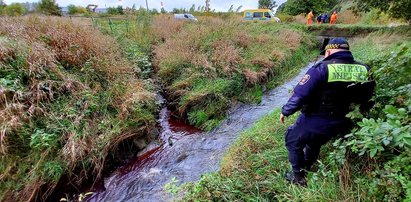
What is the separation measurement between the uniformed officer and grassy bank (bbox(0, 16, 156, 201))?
314cm

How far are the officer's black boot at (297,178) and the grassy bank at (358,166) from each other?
0.09 meters

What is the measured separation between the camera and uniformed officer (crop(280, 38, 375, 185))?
2.23 m

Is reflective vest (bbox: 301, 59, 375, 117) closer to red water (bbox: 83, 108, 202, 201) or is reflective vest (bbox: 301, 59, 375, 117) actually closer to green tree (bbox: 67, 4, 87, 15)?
red water (bbox: 83, 108, 202, 201)

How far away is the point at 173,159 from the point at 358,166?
3025 millimetres

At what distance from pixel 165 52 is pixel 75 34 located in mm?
2595

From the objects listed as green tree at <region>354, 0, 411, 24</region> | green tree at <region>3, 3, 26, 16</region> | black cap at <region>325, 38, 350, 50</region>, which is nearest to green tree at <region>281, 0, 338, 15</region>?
green tree at <region>354, 0, 411, 24</region>

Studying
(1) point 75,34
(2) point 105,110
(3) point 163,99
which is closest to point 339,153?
(2) point 105,110

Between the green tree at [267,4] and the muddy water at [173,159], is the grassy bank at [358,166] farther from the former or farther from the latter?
the green tree at [267,4]

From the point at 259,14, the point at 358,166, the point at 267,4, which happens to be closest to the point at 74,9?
the point at 259,14

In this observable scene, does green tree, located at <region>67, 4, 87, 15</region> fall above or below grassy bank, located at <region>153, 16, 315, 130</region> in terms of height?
above

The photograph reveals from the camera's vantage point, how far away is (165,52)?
7535mm

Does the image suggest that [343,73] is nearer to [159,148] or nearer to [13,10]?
[159,148]

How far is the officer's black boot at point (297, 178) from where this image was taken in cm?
262

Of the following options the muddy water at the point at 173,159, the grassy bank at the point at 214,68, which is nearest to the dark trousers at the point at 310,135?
the muddy water at the point at 173,159
